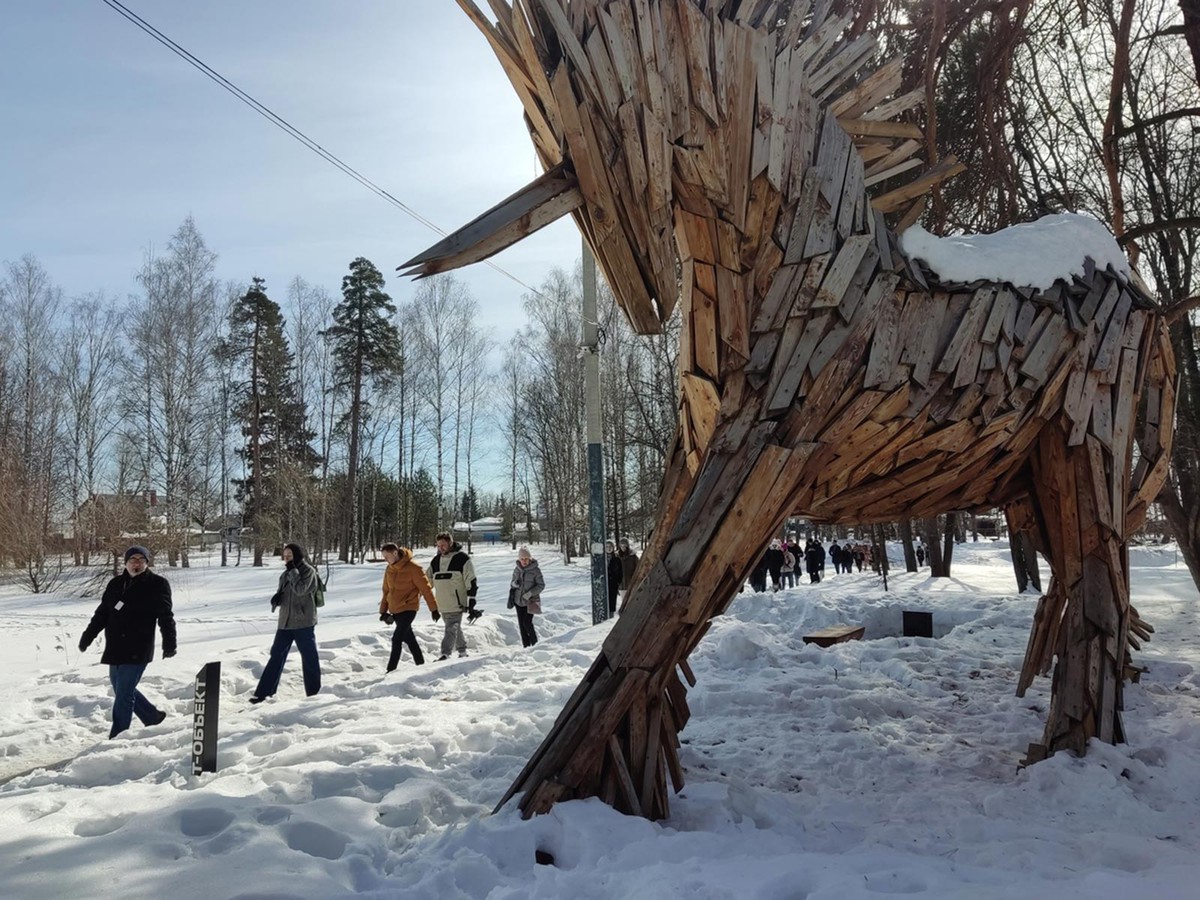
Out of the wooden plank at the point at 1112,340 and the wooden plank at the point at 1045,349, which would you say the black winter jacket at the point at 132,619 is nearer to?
the wooden plank at the point at 1045,349

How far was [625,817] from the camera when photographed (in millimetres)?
2768

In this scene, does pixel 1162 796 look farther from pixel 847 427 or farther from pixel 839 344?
pixel 839 344

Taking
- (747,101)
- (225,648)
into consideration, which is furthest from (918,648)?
(225,648)

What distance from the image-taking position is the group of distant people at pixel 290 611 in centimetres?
521

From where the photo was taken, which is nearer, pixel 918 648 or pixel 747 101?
pixel 747 101

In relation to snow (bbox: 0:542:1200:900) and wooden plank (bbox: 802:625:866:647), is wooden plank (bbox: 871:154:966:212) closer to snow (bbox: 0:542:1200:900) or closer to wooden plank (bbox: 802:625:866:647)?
snow (bbox: 0:542:1200:900)

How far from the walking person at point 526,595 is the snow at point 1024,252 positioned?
6432 millimetres

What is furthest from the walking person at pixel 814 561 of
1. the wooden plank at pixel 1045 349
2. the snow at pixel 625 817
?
the wooden plank at pixel 1045 349

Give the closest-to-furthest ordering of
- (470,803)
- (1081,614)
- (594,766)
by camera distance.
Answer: (594,766)
(470,803)
(1081,614)

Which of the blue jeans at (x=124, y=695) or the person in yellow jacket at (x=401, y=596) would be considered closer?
the blue jeans at (x=124, y=695)

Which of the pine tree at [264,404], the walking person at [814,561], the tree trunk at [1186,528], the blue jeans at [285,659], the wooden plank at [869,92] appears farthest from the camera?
the pine tree at [264,404]

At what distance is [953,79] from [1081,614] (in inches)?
275

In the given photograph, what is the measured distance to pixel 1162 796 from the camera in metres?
3.35

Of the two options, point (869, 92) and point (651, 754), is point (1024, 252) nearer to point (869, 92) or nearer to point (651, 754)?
point (869, 92)
